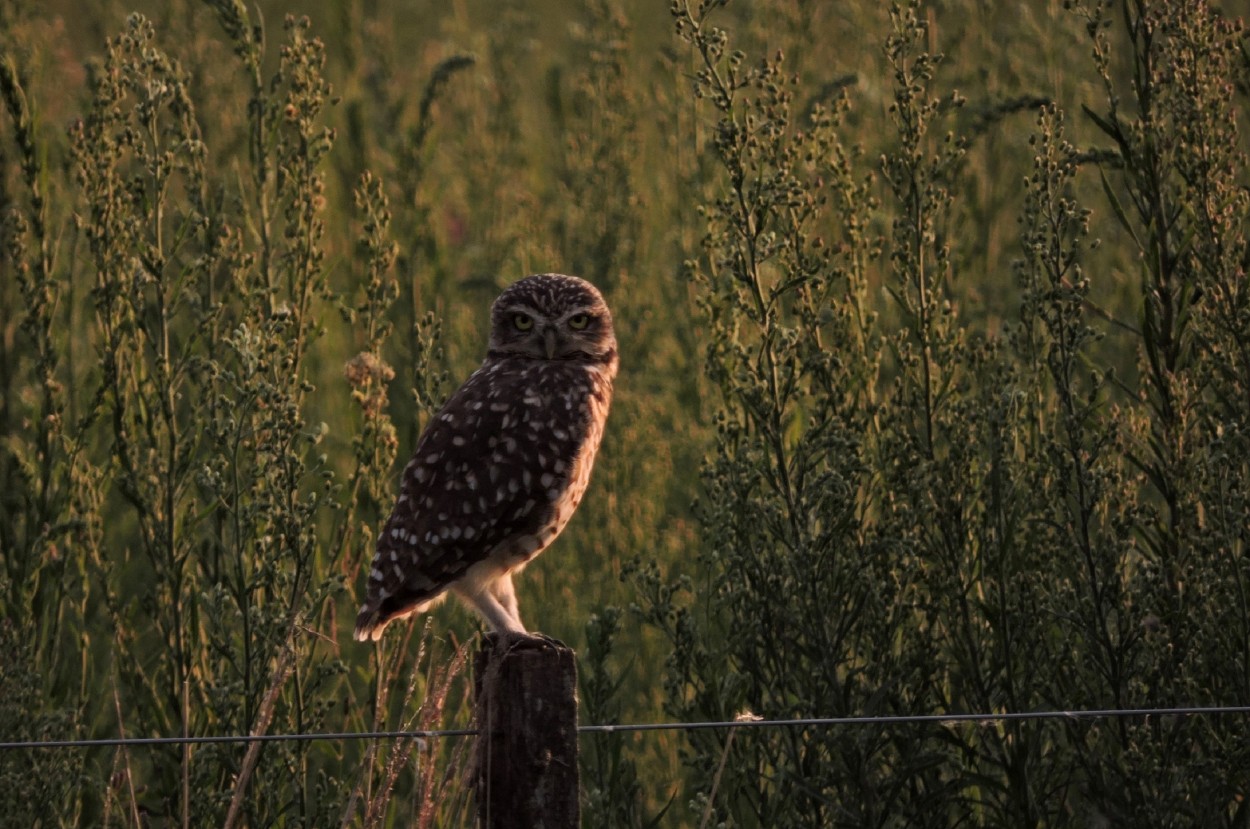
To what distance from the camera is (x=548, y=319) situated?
15.6ft

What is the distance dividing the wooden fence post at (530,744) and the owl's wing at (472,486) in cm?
101

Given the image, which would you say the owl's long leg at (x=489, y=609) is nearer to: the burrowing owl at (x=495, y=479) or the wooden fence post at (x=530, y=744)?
the burrowing owl at (x=495, y=479)

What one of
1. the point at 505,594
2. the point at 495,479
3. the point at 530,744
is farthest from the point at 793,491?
the point at 530,744

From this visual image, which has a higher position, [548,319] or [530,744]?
[548,319]

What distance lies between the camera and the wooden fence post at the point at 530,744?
3.16 meters

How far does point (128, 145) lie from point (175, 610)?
52.7 inches

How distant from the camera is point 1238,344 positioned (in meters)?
4.20

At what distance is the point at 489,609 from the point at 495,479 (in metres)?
0.37

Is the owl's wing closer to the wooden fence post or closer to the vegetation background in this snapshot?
the vegetation background

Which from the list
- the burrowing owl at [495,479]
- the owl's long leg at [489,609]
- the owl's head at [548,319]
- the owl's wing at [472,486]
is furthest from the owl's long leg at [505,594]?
the owl's head at [548,319]

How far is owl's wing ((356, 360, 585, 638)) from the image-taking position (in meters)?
4.19

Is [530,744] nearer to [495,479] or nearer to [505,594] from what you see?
[495,479]

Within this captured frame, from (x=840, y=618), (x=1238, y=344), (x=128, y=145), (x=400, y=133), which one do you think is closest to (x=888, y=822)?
(x=840, y=618)

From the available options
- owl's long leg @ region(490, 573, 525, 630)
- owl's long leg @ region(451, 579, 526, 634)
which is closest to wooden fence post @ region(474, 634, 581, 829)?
owl's long leg @ region(451, 579, 526, 634)
